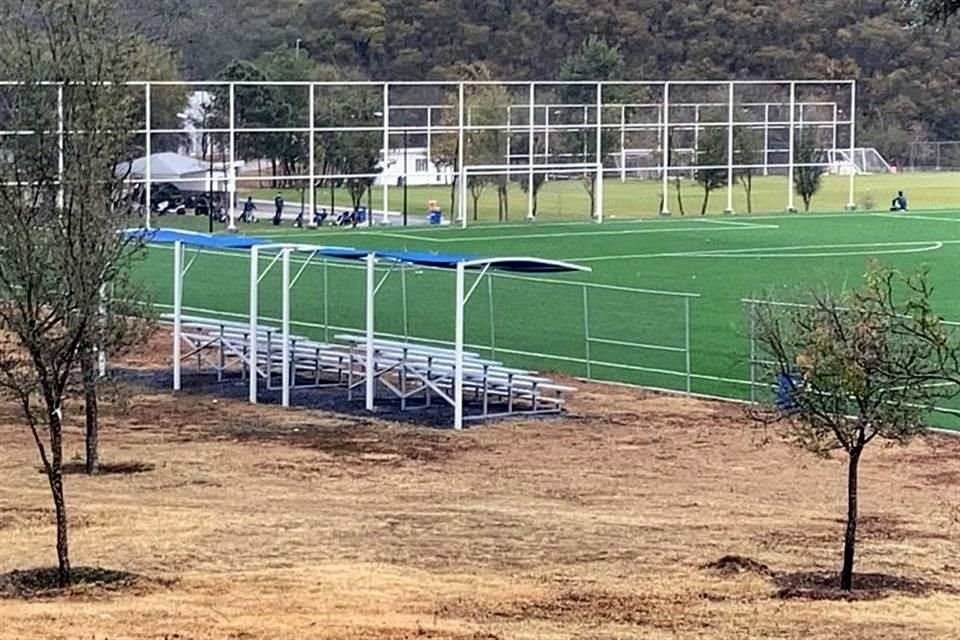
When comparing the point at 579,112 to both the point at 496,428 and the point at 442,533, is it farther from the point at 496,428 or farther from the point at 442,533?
the point at 442,533

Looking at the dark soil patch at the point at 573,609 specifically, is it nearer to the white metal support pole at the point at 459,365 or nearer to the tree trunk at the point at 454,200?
the white metal support pole at the point at 459,365

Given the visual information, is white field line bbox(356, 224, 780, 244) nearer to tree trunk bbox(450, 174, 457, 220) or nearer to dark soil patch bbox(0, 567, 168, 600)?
tree trunk bbox(450, 174, 457, 220)

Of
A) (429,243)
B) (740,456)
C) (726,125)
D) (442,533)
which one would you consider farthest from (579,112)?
(442,533)

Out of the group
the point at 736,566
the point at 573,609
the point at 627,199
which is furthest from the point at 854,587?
the point at 627,199

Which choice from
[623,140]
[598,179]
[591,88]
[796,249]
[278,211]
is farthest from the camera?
[591,88]

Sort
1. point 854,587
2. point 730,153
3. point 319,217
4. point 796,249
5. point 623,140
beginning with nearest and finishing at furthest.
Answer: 1. point 854,587
2. point 796,249
3. point 319,217
4. point 730,153
5. point 623,140

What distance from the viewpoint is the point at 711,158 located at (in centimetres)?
7631

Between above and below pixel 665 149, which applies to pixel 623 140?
above

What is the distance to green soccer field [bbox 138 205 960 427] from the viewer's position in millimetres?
32594

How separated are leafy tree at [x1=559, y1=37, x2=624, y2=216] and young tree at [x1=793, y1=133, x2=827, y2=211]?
7.43 meters

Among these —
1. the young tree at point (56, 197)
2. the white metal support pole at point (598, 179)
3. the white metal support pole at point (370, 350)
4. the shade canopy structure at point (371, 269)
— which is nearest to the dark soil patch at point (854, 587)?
the young tree at point (56, 197)

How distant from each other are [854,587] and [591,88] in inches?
3141

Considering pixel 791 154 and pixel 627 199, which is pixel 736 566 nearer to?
pixel 791 154

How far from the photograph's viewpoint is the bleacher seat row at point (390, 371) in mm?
27094
